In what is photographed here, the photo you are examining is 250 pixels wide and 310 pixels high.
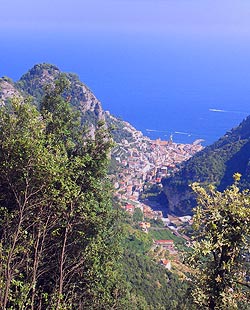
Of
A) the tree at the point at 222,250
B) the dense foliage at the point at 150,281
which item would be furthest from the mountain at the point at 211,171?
the tree at the point at 222,250

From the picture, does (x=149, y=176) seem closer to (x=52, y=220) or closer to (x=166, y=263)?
(x=166, y=263)

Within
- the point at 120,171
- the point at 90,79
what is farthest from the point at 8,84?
the point at 90,79

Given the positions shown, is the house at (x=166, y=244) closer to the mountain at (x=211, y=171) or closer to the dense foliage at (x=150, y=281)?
the dense foliage at (x=150, y=281)

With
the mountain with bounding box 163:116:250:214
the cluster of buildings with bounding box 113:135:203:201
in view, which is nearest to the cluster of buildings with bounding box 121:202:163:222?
the cluster of buildings with bounding box 113:135:203:201

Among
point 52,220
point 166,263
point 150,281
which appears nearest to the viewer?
point 52,220

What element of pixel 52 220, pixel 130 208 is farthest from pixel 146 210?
pixel 52 220

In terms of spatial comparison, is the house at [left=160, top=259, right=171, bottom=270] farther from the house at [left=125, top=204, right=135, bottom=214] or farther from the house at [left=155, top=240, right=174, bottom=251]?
the house at [left=125, top=204, right=135, bottom=214]

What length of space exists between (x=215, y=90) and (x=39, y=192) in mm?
114742

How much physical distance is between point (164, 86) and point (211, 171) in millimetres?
72164

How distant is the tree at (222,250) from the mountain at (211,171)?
43.3m

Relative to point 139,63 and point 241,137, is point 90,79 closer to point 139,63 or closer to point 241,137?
point 139,63

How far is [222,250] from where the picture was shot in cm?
406

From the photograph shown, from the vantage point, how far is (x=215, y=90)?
114625 mm

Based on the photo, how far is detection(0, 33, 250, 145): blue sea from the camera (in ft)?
281
